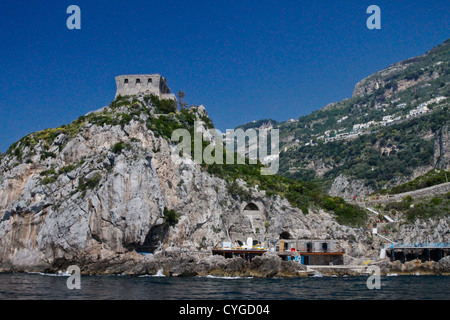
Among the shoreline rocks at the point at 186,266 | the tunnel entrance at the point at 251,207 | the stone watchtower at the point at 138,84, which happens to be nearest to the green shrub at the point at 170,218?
the shoreline rocks at the point at 186,266

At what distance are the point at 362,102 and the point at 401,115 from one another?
42688 mm

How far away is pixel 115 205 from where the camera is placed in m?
41.6

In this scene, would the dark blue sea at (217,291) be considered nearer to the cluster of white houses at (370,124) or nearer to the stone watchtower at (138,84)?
the stone watchtower at (138,84)

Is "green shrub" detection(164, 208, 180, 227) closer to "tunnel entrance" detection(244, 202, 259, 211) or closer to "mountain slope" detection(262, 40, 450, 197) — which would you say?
"tunnel entrance" detection(244, 202, 259, 211)

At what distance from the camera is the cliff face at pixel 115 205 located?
41094 millimetres

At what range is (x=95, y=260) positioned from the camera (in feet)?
130

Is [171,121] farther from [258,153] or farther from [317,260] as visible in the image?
[258,153]

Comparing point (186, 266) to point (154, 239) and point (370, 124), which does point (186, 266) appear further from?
point (370, 124)

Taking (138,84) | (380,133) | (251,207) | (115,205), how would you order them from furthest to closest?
(380,133)
(138,84)
(251,207)
(115,205)

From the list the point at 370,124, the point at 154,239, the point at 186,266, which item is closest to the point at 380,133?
the point at 370,124

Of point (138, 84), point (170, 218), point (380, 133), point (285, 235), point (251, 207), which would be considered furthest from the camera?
point (380, 133)

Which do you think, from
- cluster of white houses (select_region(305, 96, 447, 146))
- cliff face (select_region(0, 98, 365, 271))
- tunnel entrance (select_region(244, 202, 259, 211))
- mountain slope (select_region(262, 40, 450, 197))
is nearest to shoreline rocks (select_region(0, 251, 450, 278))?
→ cliff face (select_region(0, 98, 365, 271))

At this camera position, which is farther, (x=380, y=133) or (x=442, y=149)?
(x=380, y=133)

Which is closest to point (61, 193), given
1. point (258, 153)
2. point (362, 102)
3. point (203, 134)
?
point (203, 134)
